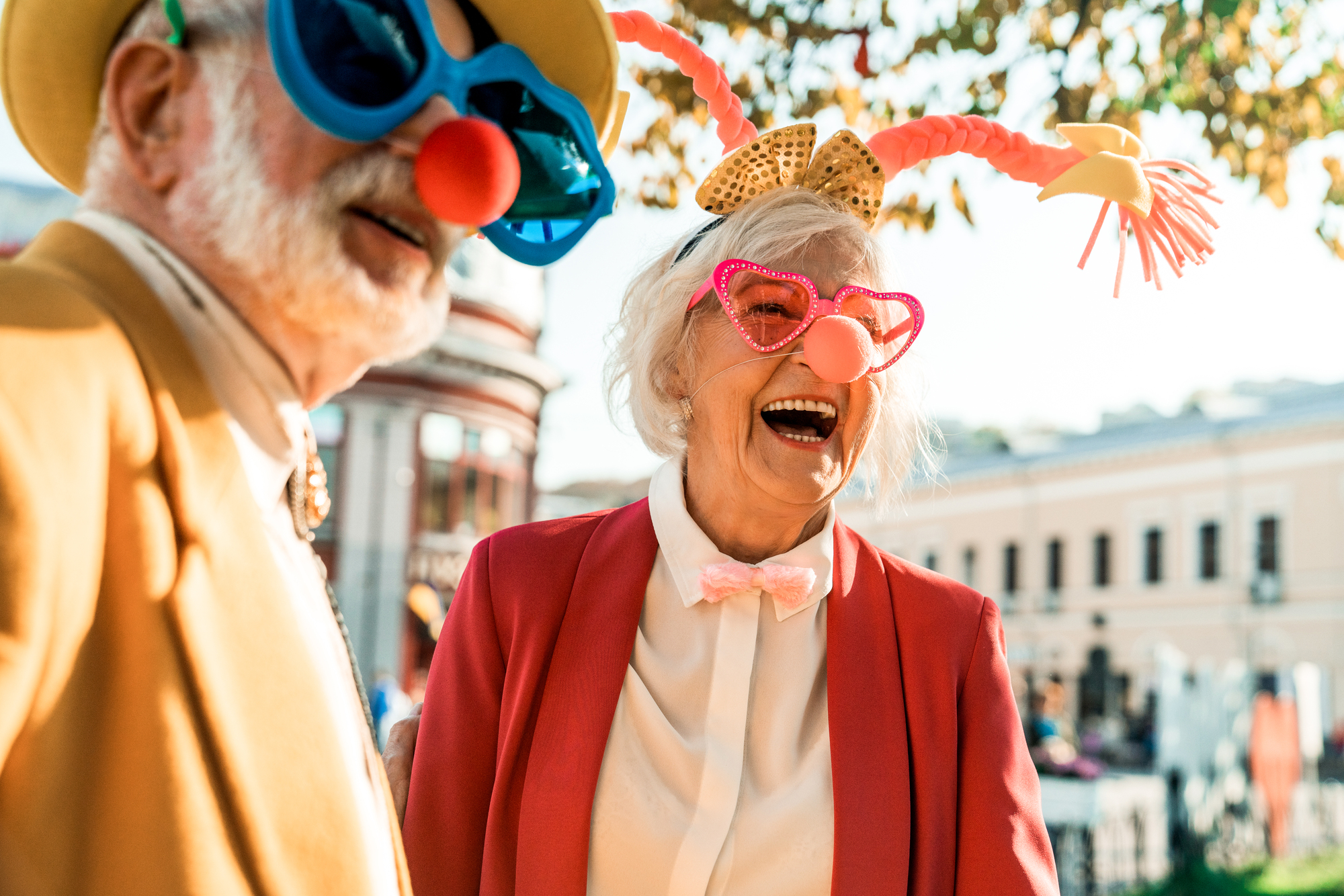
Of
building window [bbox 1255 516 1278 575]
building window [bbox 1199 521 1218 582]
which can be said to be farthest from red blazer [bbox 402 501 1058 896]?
building window [bbox 1199 521 1218 582]

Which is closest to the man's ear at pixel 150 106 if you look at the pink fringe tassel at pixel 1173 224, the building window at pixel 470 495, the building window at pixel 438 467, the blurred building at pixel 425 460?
the pink fringe tassel at pixel 1173 224

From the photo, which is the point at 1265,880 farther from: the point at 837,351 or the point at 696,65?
the point at 696,65

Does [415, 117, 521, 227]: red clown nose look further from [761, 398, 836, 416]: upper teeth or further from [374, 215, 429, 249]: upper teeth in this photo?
[761, 398, 836, 416]: upper teeth

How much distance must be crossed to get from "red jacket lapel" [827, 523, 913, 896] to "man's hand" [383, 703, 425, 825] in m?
0.74

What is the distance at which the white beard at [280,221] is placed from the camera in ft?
3.63

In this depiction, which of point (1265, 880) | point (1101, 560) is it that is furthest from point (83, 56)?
point (1101, 560)

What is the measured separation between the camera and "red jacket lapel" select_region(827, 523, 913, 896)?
6.24ft

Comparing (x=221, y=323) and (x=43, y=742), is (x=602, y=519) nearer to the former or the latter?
(x=221, y=323)

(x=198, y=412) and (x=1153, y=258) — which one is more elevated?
(x=1153, y=258)

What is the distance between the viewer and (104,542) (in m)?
0.94

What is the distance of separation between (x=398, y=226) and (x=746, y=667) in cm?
120

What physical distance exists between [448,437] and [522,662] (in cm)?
2162

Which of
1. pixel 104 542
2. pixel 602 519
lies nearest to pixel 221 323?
pixel 104 542

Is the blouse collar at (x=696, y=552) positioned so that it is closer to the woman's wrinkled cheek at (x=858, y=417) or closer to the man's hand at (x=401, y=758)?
the woman's wrinkled cheek at (x=858, y=417)
